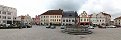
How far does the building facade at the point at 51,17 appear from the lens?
121188mm

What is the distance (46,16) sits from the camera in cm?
12325

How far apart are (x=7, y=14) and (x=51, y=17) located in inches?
1322

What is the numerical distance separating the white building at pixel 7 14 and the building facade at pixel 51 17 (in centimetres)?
2478

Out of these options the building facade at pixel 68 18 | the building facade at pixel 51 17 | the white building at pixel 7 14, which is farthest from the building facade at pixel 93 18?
the white building at pixel 7 14

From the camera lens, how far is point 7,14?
309ft

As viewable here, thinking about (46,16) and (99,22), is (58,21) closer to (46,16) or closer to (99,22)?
(46,16)

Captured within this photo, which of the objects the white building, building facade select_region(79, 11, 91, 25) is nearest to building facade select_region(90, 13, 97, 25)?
building facade select_region(79, 11, 91, 25)

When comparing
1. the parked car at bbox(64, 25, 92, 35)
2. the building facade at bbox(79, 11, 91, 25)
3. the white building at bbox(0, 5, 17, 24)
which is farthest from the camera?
the building facade at bbox(79, 11, 91, 25)

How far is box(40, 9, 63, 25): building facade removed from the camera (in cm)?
12119

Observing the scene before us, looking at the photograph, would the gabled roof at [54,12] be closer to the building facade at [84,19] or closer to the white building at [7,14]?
Answer: the building facade at [84,19]

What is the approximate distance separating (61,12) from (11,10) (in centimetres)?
3284

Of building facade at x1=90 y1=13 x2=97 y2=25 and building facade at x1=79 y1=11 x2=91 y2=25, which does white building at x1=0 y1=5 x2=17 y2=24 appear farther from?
building facade at x1=90 y1=13 x2=97 y2=25

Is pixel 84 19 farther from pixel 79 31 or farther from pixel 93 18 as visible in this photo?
pixel 79 31

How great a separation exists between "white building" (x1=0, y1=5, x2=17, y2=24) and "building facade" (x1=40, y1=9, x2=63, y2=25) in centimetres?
2478
